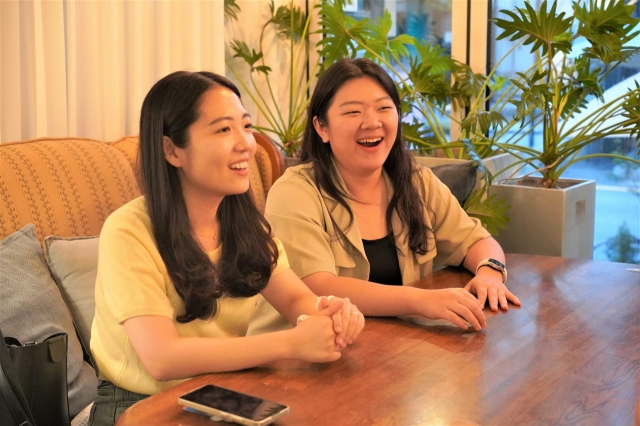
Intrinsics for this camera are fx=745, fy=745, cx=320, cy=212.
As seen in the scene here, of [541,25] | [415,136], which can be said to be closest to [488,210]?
[415,136]

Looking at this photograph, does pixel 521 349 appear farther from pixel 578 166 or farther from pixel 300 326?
pixel 578 166

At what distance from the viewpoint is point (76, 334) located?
1981 mm

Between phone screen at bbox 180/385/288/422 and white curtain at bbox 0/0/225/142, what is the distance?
1596 mm

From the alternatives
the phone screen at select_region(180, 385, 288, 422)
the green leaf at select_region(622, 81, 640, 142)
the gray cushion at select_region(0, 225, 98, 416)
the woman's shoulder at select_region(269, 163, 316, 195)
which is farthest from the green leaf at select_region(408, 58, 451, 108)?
the phone screen at select_region(180, 385, 288, 422)

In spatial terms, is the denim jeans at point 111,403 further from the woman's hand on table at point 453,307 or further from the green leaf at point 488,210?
the green leaf at point 488,210

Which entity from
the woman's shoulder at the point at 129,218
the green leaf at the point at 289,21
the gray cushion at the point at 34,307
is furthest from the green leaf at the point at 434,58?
the woman's shoulder at the point at 129,218

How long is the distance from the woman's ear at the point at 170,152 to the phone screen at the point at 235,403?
0.53 metres

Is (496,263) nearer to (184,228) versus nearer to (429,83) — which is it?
(184,228)

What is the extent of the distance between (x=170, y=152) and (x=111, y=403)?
0.52 m

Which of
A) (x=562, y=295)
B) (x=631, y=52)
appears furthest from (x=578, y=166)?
(x=562, y=295)

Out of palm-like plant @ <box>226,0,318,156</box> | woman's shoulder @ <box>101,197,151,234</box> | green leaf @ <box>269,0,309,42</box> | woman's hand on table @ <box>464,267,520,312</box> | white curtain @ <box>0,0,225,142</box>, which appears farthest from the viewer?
green leaf @ <box>269,0,309,42</box>

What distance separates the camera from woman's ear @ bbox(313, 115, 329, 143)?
2123 mm

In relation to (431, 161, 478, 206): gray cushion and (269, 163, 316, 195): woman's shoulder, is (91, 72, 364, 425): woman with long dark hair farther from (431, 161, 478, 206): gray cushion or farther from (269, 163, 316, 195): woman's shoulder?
(431, 161, 478, 206): gray cushion

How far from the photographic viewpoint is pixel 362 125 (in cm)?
205
